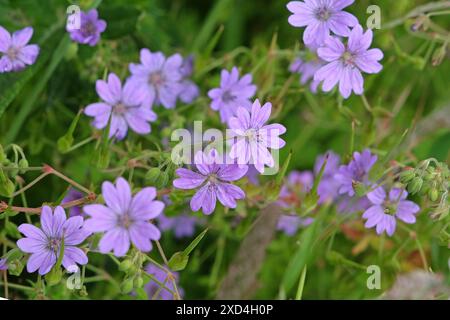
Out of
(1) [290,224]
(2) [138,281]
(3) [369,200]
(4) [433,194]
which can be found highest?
(1) [290,224]

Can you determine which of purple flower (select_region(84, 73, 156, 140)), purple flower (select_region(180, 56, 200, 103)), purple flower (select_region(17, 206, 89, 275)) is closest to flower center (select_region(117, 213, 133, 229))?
purple flower (select_region(17, 206, 89, 275))

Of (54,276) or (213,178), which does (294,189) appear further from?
(54,276)

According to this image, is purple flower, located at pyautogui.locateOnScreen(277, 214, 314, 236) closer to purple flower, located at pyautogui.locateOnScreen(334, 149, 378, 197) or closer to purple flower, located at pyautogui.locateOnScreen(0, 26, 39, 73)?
purple flower, located at pyautogui.locateOnScreen(334, 149, 378, 197)

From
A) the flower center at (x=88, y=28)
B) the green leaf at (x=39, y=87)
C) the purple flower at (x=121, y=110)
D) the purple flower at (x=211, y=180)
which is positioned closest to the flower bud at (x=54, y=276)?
the purple flower at (x=211, y=180)

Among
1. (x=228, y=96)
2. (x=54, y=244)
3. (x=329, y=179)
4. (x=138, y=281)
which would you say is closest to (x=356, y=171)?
(x=228, y=96)

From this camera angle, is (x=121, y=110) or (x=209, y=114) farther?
(x=209, y=114)

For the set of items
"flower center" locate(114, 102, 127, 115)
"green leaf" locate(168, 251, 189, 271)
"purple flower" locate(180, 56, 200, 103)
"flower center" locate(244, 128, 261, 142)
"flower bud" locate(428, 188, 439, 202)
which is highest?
"purple flower" locate(180, 56, 200, 103)
